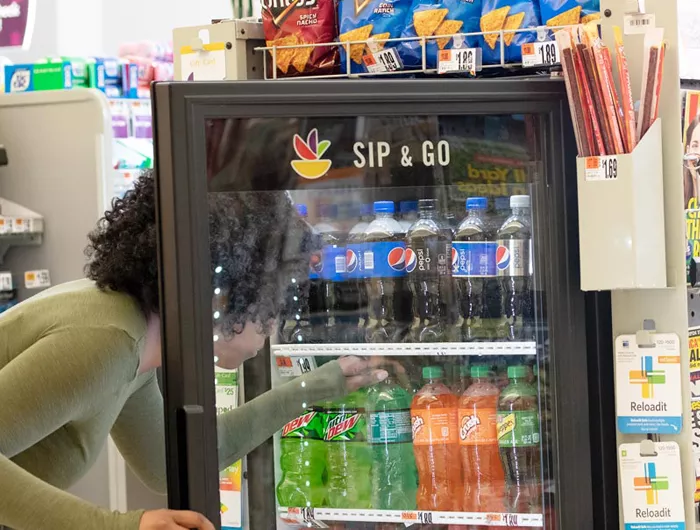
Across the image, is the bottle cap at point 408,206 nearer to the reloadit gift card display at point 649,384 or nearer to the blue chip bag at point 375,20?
the blue chip bag at point 375,20

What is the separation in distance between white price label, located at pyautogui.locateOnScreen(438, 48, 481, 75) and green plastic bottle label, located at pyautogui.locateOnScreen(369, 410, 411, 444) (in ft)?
2.54

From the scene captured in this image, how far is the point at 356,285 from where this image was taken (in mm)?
2203

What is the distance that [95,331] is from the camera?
1798 mm

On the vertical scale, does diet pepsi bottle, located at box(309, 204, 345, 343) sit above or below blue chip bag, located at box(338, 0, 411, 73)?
below

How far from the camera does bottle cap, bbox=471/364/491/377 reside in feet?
7.30

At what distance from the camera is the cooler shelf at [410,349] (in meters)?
2.03

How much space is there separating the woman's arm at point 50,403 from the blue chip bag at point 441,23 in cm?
82

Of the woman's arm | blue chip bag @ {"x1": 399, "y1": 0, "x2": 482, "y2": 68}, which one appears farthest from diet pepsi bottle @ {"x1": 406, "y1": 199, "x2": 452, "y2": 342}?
the woman's arm

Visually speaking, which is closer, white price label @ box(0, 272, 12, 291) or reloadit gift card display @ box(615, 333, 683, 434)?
Answer: reloadit gift card display @ box(615, 333, 683, 434)

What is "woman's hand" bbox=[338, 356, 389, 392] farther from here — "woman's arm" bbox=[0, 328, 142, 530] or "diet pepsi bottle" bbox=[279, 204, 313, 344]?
"woman's arm" bbox=[0, 328, 142, 530]

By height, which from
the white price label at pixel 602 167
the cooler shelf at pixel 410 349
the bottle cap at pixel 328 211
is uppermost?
the white price label at pixel 602 167

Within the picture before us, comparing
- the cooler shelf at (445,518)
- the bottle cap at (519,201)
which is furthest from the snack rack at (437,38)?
the cooler shelf at (445,518)

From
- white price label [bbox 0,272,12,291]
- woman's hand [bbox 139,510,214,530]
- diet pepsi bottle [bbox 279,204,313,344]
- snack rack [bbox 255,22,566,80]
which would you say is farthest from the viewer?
white price label [bbox 0,272,12,291]

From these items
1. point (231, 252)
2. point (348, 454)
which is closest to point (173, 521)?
point (231, 252)
